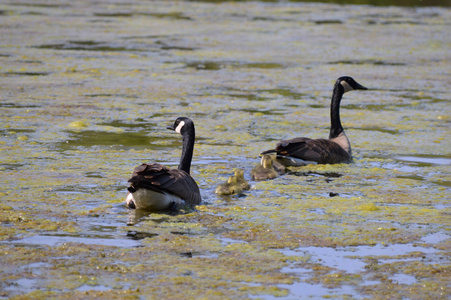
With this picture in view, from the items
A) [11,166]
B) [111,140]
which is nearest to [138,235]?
[11,166]

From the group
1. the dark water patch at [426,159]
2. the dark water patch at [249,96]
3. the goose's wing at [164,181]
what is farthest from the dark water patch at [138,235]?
the dark water patch at [249,96]

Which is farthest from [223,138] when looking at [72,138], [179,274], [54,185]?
[179,274]

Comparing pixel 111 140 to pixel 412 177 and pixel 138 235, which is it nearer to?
pixel 412 177

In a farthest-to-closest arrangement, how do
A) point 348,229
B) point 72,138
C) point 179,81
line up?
1. point 179,81
2. point 72,138
3. point 348,229

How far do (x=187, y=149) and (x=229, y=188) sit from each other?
0.65 m

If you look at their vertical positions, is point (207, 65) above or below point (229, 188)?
above

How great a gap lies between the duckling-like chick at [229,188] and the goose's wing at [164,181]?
50cm

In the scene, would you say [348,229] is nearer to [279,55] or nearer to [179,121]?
[179,121]

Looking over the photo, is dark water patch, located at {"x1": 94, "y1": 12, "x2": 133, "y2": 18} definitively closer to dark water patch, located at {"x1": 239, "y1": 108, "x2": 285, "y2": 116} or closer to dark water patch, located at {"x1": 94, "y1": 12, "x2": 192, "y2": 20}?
dark water patch, located at {"x1": 94, "y1": 12, "x2": 192, "y2": 20}

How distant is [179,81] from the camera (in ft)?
48.6

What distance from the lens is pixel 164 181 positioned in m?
6.73

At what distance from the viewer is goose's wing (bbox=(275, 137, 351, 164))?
29.9ft

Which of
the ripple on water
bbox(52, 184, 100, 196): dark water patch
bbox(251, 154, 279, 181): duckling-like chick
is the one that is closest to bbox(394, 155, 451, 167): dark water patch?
bbox(251, 154, 279, 181): duckling-like chick

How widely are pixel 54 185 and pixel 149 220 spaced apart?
1.54 m
